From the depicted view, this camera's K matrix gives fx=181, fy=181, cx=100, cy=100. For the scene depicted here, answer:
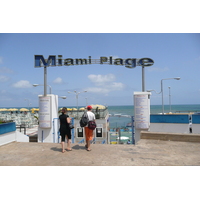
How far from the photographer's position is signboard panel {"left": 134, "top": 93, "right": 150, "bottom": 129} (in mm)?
9930

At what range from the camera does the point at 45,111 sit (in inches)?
441

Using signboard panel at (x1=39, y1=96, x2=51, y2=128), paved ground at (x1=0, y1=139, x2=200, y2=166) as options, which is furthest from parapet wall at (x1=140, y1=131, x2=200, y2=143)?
signboard panel at (x1=39, y1=96, x2=51, y2=128)

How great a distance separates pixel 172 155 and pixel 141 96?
16.4ft

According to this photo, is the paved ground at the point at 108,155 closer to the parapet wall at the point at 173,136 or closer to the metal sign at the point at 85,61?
the parapet wall at the point at 173,136

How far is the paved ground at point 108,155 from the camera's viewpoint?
474 cm

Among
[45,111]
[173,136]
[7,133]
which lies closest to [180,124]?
[173,136]

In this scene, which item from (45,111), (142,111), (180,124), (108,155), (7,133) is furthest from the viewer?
(45,111)

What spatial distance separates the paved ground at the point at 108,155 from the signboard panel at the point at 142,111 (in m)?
3.07

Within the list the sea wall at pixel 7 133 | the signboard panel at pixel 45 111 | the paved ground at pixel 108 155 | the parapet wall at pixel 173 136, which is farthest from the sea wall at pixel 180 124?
the sea wall at pixel 7 133

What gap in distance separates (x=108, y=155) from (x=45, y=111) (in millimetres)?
6900

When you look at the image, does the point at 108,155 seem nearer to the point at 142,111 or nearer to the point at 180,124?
the point at 142,111

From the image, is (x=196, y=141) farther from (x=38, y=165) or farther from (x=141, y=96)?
(x=38, y=165)

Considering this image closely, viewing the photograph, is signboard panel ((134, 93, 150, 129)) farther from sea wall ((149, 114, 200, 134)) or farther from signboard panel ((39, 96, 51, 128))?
signboard panel ((39, 96, 51, 128))

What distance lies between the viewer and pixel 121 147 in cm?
631
